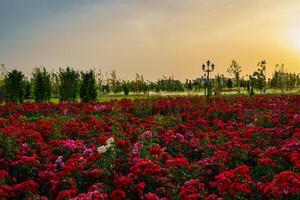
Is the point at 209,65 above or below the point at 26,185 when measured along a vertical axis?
above

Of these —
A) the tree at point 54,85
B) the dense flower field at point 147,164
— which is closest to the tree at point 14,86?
the tree at point 54,85

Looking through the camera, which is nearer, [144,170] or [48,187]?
[144,170]

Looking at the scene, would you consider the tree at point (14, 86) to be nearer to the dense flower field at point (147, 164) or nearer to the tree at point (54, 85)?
the tree at point (54, 85)

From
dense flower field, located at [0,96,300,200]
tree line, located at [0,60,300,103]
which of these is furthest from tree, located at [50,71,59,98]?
dense flower field, located at [0,96,300,200]

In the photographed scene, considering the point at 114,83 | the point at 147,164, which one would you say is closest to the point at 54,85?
the point at 114,83

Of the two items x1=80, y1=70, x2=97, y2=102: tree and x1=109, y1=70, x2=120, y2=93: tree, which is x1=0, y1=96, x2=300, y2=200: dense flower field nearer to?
x1=80, y1=70, x2=97, y2=102: tree

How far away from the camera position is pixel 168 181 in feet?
24.3

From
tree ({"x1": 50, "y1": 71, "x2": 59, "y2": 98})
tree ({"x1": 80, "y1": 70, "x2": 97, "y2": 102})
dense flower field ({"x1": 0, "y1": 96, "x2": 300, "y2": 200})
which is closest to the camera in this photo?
dense flower field ({"x1": 0, "y1": 96, "x2": 300, "y2": 200})

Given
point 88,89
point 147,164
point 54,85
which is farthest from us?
point 54,85

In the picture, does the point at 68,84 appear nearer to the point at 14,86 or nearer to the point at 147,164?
the point at 14,86

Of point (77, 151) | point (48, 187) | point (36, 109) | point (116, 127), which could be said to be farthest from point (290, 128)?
point (36, 109)

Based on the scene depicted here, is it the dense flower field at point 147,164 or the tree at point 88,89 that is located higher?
the tree at point 88,89

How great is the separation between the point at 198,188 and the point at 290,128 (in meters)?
5.47

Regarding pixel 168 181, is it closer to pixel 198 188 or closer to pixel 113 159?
pixel 198 188
